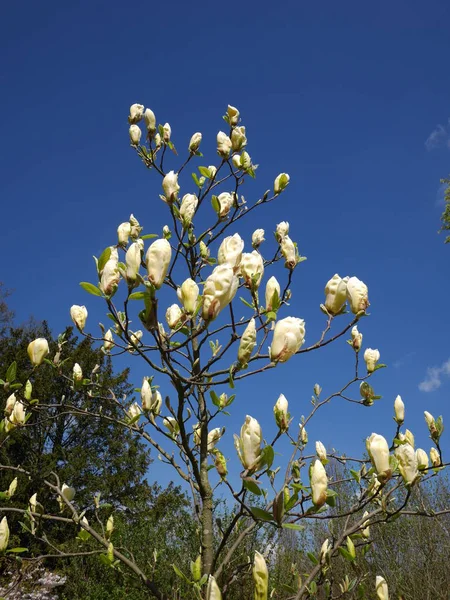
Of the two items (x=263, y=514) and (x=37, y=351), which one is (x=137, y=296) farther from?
(x=37, y=351)

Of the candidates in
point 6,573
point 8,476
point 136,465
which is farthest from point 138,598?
point 136,465

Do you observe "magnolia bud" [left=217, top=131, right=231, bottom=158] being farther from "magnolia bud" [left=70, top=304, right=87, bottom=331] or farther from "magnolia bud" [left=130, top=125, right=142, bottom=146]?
"magnolia bud" [left=70, top=304, right=87, bottom=331]

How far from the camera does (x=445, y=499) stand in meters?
9.48

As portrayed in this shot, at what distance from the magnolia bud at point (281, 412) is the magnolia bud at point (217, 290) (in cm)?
44

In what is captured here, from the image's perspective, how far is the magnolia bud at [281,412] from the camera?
133 centimetres

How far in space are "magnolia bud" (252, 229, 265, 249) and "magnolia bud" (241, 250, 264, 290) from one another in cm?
91

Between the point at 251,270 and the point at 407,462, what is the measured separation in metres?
0.63

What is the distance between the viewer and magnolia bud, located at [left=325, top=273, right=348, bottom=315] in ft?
4.17

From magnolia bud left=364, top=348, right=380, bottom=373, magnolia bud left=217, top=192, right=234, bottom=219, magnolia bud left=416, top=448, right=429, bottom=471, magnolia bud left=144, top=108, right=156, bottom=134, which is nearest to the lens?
magnolia bud left=416, top=448, right=429, bottom=471

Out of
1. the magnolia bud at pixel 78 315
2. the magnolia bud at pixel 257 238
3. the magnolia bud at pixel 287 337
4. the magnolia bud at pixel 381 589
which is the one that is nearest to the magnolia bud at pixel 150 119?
the magnolia bud at pixel 257 238

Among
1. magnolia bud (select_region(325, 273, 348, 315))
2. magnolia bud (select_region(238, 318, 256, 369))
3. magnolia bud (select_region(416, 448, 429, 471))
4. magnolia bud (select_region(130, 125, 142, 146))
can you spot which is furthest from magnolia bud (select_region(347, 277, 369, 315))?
magnolia bud (select_region(130, 125, 142, 146))

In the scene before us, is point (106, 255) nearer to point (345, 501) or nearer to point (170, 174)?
point (170, 174)

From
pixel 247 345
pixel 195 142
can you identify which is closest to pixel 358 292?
pixel 247 345

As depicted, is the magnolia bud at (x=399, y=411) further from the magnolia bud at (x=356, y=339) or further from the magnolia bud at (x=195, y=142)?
the magnolia bud at (x=195, y=142)
